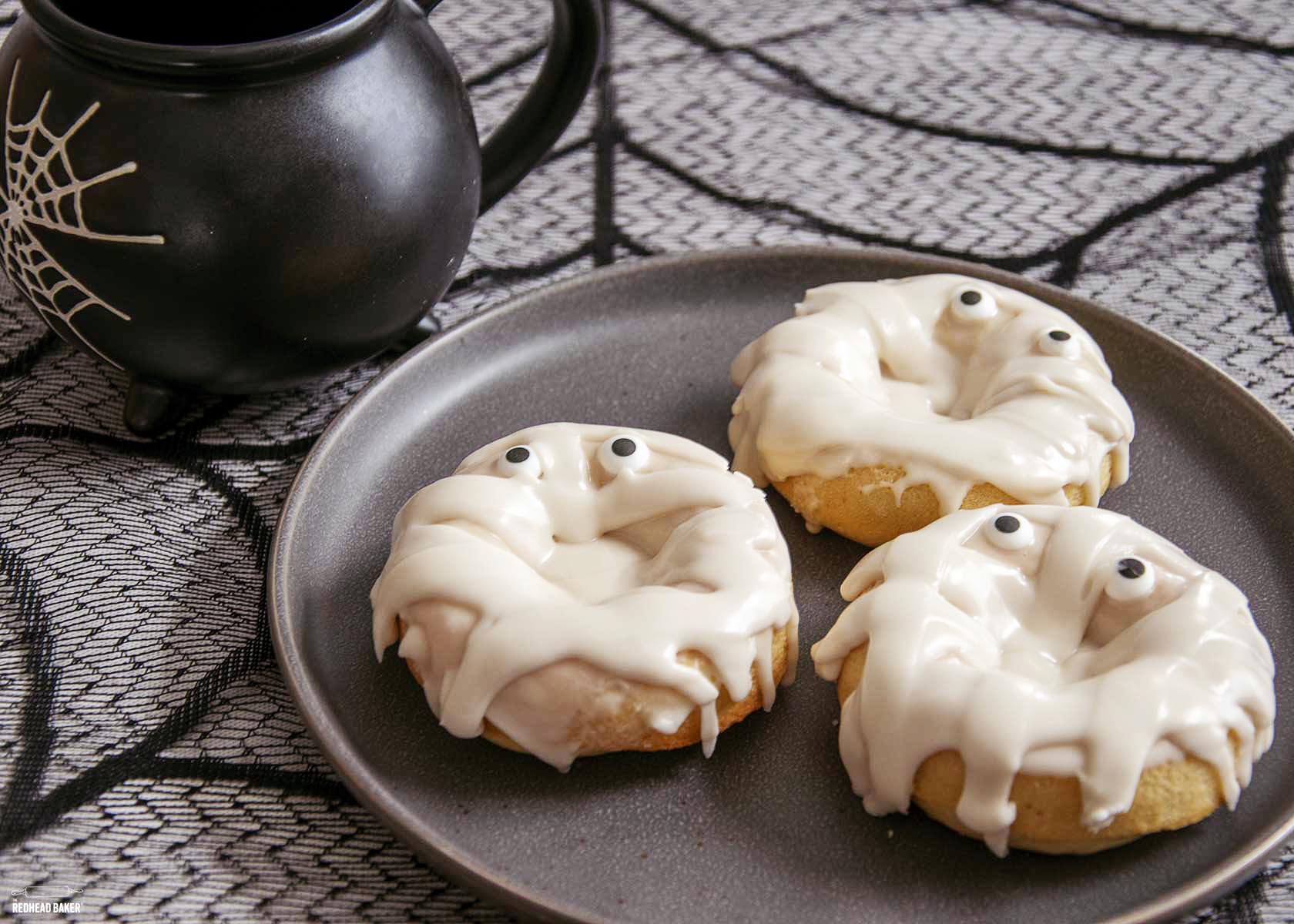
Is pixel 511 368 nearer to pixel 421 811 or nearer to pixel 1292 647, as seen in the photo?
pixel 421 811

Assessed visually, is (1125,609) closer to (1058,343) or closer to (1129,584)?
(1129,584)

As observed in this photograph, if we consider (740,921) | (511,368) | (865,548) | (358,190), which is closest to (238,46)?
(358,190)

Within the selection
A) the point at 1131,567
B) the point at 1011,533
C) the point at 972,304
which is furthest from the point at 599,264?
the point at 1131,567

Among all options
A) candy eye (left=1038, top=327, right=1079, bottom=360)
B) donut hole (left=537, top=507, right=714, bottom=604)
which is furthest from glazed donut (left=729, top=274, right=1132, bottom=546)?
donut hole (left=537, top=507, right=714, bottom=604)

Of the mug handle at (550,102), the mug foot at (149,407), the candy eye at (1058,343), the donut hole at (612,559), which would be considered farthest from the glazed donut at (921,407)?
the mug foot at (149,407)

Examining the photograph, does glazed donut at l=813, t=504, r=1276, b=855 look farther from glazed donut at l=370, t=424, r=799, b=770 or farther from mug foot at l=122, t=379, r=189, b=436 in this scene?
mug foot at l=122, t=379, r=189, b=436
